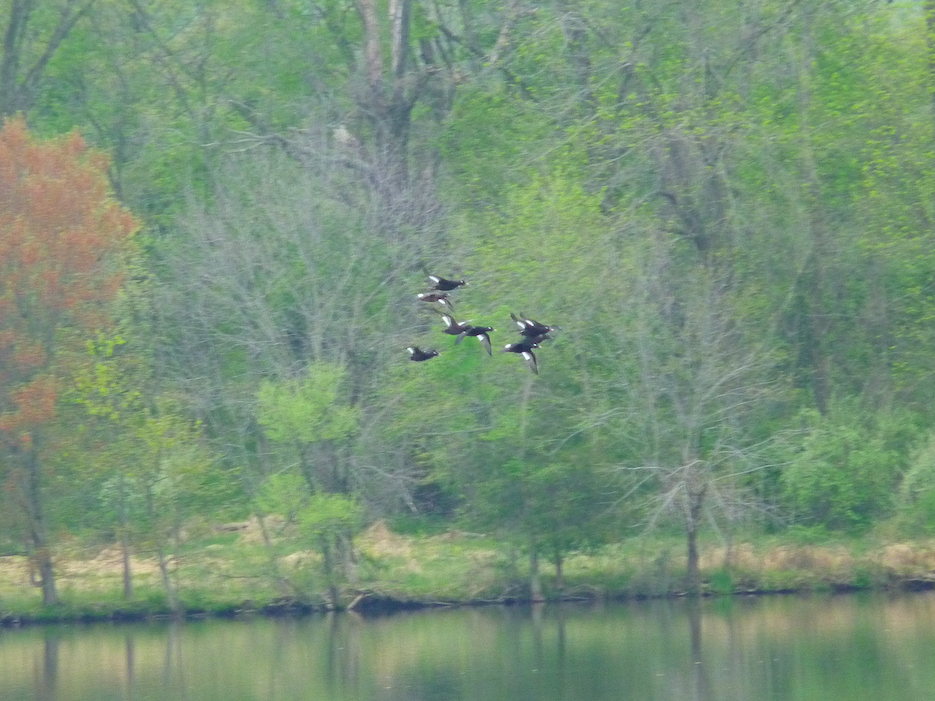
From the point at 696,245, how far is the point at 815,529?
664 cm

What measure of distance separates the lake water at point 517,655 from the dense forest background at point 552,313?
1806 millimetres

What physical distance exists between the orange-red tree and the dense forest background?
6 centimetres

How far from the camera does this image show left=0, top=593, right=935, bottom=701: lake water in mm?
19438

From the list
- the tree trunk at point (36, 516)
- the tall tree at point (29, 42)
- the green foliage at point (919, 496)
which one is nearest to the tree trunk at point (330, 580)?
the tree trunk at point (36, 516)

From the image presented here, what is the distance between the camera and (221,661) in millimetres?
22781

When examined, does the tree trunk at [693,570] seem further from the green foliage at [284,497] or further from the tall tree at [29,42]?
the tall tree at [29,42]

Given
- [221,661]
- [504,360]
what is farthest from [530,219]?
[221,661]

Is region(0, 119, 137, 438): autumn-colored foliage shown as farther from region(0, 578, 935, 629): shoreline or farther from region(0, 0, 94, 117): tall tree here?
region(0, 0, 94, 117): tall tree

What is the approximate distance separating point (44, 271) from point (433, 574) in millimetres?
9660

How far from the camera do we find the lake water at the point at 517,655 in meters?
19.4

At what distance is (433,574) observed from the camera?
27828 millimetres

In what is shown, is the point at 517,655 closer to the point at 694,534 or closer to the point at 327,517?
the point at 694,534

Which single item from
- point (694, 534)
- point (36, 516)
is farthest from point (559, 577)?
point (36, 516)

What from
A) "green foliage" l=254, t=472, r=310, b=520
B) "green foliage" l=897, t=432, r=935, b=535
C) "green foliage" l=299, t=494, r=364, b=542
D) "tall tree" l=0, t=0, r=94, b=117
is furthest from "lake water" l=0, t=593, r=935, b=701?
"tall tree" l=0, t=0, r=94, b=117
